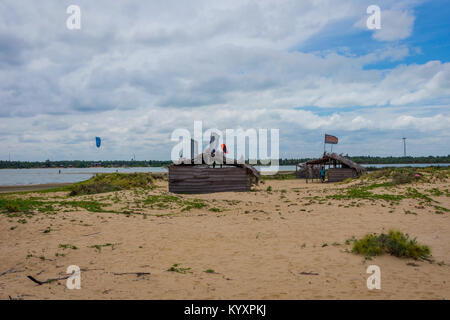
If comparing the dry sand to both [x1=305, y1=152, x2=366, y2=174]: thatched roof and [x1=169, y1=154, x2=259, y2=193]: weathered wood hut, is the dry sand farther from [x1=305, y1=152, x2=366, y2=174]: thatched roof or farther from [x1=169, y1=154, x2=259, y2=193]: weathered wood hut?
[x1=305, y1=152, x2=366, y2=174]: thatched roof

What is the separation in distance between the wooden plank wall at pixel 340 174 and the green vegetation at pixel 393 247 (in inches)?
1138

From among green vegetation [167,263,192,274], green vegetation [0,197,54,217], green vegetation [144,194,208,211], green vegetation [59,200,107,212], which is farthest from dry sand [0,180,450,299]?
green vegetation [144,194,208,211]

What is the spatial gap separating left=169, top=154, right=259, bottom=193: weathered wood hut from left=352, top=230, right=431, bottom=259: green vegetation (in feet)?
54.5

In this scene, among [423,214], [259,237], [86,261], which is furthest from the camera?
[423,214]

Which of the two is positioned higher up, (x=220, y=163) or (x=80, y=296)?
(x=220, y=163)

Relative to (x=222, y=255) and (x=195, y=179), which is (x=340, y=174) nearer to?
(x=195, y=179)

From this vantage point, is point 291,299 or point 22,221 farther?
point 22,221

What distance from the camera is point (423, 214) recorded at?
12.8m

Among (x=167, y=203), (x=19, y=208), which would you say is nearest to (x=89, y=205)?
(x=19, y=208)

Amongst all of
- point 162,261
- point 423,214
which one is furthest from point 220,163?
point 162,261

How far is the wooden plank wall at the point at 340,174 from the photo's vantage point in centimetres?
3531
